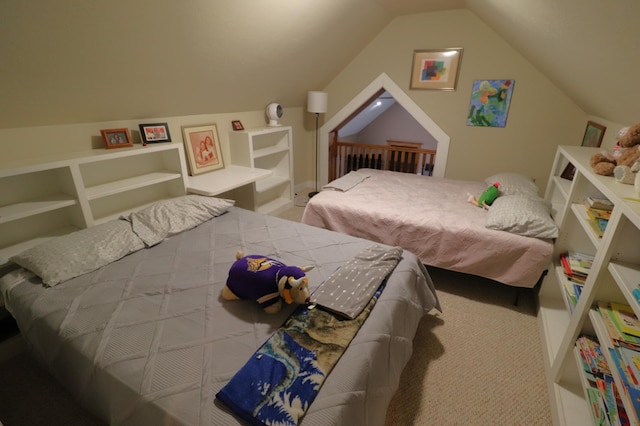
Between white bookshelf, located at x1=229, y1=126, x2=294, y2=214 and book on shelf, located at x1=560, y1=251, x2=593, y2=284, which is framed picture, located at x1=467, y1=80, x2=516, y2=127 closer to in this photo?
book on shelf, located at x1=560, y1=251, x2=593, y2=284

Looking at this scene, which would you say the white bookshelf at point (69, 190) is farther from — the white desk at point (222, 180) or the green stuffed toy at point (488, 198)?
the green stuffed toy at point (488, 198)

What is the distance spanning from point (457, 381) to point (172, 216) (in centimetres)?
209

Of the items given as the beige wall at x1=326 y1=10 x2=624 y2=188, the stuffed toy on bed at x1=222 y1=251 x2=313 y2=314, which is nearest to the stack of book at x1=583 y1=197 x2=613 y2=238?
the stuffed toy on bed at x1=222 y1=251 x2=313 y2=314

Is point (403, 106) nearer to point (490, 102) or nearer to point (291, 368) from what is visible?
point (490, 102)

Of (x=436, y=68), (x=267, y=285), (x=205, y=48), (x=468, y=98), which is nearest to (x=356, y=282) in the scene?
(x=267, y=285)

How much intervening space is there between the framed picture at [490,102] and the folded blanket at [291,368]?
3.16 meters

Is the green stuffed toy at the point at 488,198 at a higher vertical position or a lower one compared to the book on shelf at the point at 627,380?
higher

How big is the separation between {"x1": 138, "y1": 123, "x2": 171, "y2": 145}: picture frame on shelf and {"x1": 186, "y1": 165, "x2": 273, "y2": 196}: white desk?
37cm

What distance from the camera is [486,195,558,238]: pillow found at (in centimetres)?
211

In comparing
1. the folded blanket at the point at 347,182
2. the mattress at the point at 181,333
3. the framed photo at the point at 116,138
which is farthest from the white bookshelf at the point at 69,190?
the folded blanket at the point at 347,182

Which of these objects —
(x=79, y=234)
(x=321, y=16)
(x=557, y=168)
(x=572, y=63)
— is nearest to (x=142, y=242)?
(x=79, y=234)

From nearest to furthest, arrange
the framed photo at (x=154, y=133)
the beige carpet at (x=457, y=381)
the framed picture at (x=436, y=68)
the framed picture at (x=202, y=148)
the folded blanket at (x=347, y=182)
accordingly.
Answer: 1. the beige carpet at (x=457, y=381)
2. the framed photo at (x=154, y=133)
3. the framed picture at (x=202, y=148)
4. the folded blanket at (x=347, y=182)
5. the framed picture at (x=436, y=68)

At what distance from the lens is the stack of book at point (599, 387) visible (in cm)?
114

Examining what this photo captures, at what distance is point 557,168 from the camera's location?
266cm
